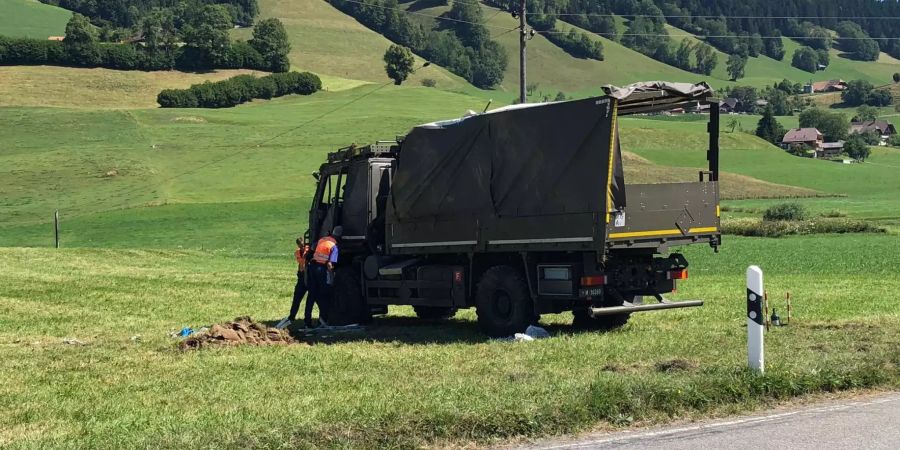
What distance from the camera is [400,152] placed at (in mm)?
16719

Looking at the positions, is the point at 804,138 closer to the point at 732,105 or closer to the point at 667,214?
the point at 732,105

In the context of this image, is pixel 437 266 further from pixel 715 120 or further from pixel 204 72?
pixel 204 72

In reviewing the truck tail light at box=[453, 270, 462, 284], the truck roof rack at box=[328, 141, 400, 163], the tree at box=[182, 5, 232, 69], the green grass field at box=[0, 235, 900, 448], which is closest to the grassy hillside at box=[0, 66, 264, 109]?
the tree at box=[182, 5, 232, 69]

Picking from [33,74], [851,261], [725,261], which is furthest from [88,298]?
[33,74]

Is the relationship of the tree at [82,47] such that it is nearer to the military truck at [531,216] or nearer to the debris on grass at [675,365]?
the military truck at [531,216]

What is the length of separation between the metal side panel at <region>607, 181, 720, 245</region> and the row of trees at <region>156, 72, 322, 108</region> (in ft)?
331

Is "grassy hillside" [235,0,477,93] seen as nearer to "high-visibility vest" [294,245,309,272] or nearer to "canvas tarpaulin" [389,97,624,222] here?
"high-visibility vest" [294,245,309,272]

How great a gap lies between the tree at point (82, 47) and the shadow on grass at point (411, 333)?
113 m

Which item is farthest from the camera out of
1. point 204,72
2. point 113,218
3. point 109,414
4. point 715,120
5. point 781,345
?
point 204,72

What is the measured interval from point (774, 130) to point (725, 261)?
117 m

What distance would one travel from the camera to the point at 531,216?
14305mm

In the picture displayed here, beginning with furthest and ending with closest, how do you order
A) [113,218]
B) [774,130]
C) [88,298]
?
[774,130], [113,218], [88,298]

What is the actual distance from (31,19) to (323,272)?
15546cm

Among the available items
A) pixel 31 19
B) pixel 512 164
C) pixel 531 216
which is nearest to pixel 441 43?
pixel 31 19
